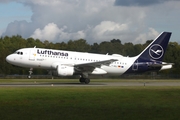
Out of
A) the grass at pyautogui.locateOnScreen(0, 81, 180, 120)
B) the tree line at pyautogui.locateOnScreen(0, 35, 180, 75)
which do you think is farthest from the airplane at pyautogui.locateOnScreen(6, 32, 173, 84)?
the tree line at pyautogui.locateOnScreen(0, 35, 180, 75)

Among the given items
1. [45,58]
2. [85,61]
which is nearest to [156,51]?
[85,61]

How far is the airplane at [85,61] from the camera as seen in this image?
151ft

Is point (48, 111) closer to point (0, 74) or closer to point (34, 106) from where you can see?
point (34, 106)

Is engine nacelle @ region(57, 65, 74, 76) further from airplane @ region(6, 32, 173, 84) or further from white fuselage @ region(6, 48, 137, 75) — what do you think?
white fuselage @ region(6, 48, 137, 75)

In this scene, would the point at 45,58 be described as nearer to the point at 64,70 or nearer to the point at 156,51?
the point at 64,70

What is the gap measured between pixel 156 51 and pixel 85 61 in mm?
10471

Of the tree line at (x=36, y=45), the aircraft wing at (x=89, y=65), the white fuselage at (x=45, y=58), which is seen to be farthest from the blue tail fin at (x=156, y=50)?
the tree line at (x=36, y=45)

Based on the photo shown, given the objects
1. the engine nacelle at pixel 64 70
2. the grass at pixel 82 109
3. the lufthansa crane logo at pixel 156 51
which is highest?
the lufthansa crane logo at pixel 156 51

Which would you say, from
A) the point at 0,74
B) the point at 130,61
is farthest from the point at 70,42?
the point at 130,61

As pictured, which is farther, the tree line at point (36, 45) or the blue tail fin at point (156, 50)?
the tree line at point (36, 45)

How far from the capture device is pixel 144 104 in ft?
73.5

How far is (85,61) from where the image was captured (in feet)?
160

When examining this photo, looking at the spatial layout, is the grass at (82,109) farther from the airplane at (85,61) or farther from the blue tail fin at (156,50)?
the blue tail fin at (156,50)

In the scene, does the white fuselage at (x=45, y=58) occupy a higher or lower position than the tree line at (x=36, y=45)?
lower
